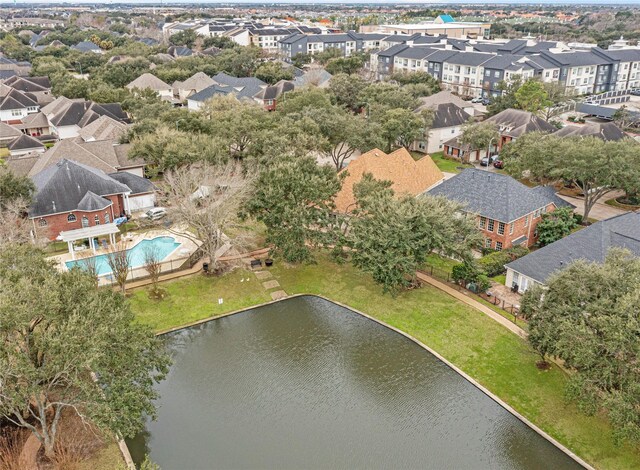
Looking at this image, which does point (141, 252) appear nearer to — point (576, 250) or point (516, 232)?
point (516, 232)

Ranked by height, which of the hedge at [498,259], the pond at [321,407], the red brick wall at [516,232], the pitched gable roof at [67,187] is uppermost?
the pitched gable roof at [67,187]

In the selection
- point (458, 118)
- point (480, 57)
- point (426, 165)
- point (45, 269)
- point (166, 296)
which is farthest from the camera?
point (480, 57)

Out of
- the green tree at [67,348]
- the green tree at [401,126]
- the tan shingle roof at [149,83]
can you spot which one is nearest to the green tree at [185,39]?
the tan shingle roof at [149,83]

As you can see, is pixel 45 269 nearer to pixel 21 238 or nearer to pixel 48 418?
pixel 48 418

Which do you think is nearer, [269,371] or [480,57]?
[269,371]

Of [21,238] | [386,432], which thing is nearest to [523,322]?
[386,432]

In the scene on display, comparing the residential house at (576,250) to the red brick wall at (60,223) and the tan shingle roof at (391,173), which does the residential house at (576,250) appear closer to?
the tan shingle roof at (391,173)
